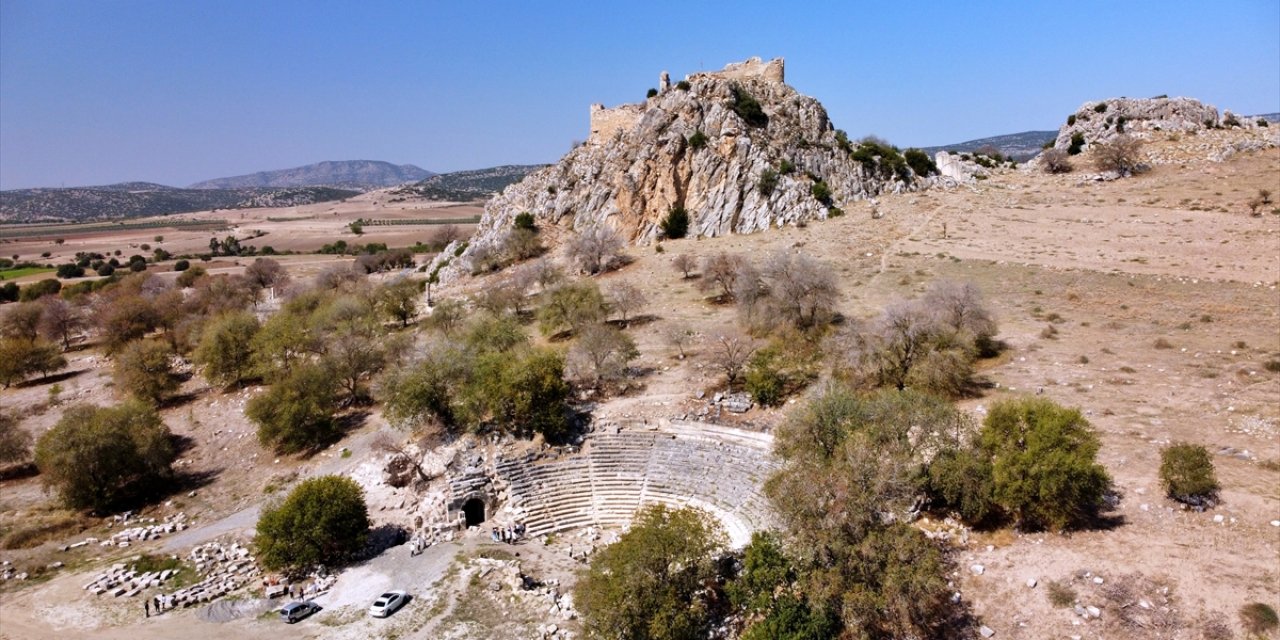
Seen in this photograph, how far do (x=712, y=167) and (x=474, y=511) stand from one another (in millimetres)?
48026

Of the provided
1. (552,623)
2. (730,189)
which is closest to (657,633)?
(552,623)

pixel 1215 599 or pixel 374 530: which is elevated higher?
pixel 1215 599

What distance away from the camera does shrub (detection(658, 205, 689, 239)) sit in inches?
2657

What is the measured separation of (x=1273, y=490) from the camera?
2067 centimetres

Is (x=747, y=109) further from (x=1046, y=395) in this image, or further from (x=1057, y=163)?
(x=1046, y=395)

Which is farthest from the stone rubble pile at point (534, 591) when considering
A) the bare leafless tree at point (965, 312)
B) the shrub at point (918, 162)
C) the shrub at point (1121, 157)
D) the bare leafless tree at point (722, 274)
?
the shrub at point (1121, 157)

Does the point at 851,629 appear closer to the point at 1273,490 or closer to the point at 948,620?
the point at 948,620

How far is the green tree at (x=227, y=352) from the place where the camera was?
146 ft

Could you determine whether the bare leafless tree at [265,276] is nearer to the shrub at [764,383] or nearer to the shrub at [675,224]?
the shrub at [675,224]

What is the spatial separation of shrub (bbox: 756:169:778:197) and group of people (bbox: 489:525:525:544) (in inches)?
1897

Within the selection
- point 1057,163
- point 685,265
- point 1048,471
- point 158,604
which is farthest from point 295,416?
point 1057,163

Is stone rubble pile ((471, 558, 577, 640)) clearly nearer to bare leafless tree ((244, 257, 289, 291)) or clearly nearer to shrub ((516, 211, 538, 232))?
shrub ((516, 211, 538, 232))

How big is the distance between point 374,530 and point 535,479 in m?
7.15

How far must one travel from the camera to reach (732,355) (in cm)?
3447
